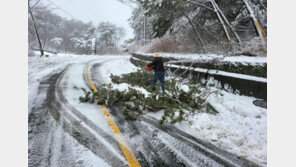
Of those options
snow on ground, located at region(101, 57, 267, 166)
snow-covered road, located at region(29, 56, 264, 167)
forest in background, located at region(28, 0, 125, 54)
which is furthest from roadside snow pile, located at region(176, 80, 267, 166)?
forest in background, located at region(28, 0, 125, 54)

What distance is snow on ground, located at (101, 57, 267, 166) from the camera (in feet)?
9.55

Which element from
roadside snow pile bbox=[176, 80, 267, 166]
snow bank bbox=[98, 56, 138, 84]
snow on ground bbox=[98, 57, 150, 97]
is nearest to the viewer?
roadside snow pile bbox=[176, 80, 267, 166]

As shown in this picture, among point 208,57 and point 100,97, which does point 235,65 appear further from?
point 100,97

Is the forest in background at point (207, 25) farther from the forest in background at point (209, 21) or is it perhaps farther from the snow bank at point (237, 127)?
the snow bank at point (237, 127)

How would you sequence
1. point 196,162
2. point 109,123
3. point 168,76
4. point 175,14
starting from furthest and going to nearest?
point 175,14 < point 168,76 < point 109,123 < point 196,162

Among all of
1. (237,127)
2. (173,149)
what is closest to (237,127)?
(237,127)

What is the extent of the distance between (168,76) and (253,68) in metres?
4.37

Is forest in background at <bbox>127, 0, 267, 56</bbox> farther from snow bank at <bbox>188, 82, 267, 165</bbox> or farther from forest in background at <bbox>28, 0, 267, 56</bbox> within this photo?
Answer: snow bank at <bbox>188, 82, 267, 165</bbox>

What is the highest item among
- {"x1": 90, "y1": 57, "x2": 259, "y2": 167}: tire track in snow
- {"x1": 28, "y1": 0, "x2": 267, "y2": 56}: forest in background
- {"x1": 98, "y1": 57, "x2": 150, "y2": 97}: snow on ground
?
{"x1": 28, "y1": 0, "x2": 267, "y2": 56}: forest in background

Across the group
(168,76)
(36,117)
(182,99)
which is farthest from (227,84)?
(36,117)

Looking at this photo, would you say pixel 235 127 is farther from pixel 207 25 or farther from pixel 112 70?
pixel 207 25

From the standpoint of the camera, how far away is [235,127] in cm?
366

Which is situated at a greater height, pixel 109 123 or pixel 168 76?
pixel 168 76

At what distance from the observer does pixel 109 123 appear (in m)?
3.73
